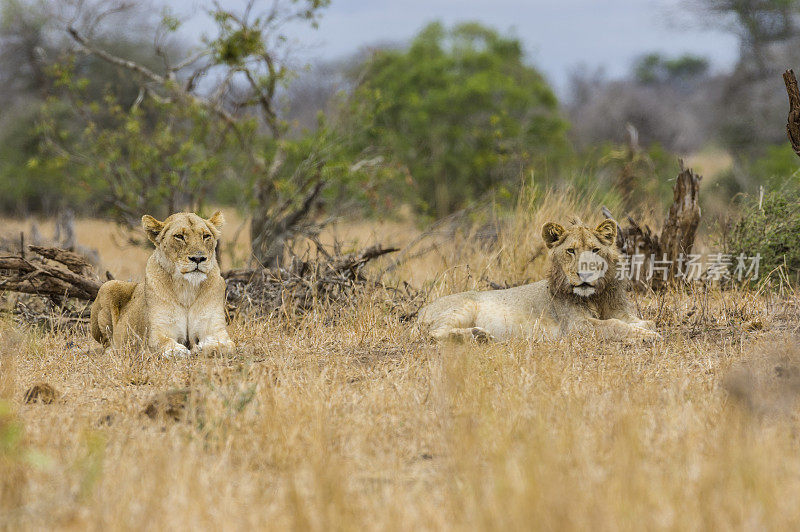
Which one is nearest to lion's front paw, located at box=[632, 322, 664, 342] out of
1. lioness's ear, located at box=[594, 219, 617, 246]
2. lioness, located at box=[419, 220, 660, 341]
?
lioness, located at box=[419, 220, 660, 341]

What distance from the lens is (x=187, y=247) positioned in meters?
5.86

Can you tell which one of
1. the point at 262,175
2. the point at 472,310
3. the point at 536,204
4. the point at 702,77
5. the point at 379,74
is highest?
the point at 702,77

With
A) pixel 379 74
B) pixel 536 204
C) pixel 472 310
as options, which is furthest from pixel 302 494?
pixel 379 74

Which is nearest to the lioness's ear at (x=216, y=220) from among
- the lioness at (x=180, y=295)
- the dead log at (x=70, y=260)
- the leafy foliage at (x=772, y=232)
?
the lioness at (x=180, y=295)

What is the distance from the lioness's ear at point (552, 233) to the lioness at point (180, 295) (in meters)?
2.32

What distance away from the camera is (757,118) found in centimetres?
2733

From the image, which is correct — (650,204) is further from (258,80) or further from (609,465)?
(609,465)

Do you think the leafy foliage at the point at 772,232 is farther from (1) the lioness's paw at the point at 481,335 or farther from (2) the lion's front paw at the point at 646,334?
(1) the lioness's paw at the point at 481,335

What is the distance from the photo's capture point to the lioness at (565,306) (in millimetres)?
6172

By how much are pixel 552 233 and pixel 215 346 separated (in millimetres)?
2525

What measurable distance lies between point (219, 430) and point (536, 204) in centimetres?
624

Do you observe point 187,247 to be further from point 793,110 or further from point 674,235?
point 674,235

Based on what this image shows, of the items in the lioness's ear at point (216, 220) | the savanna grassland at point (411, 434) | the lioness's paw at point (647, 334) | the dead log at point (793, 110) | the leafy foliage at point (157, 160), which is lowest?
the savanna grassland at point (411, 434)

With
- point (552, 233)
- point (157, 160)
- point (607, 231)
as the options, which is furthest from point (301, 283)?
point (157, 160)
